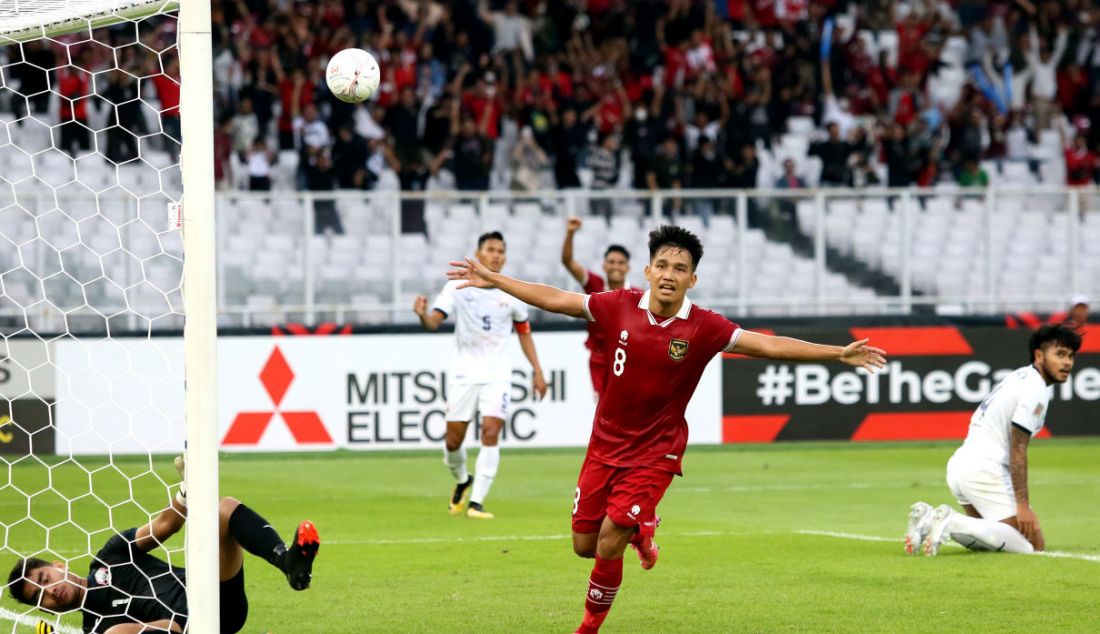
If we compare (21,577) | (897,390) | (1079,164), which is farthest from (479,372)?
(1079,164)

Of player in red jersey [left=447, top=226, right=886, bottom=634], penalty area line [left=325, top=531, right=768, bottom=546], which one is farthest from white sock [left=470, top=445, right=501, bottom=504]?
player in red jersey [left=447, top=226, right=886, bottom=634]

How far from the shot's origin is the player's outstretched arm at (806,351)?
717cm

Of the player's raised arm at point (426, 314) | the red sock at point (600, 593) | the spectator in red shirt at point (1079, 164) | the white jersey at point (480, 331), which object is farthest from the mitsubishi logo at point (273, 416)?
the spectator in red shirt at point (1079, 164)

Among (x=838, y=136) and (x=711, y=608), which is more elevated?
(x=838, y=136)

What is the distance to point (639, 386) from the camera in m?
7.72

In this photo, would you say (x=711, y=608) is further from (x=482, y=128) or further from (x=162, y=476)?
(x=482, y=128)

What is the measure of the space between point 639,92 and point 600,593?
16.3m

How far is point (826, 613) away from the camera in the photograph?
26.8 ft

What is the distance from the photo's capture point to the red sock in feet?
24.5

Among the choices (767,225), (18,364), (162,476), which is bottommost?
(162,476)

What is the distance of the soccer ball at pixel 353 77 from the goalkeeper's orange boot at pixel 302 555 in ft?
8.98

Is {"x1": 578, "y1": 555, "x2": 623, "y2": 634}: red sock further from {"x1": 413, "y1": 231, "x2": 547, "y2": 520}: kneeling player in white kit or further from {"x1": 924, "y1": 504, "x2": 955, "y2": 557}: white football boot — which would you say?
{"x1": 413, "y1": 231, "x2": 547, "y2": 520}: kneeling player in white kit

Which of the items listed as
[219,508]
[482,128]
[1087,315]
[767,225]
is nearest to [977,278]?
[1087,315]

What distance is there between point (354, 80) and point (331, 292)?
10.7 meters
